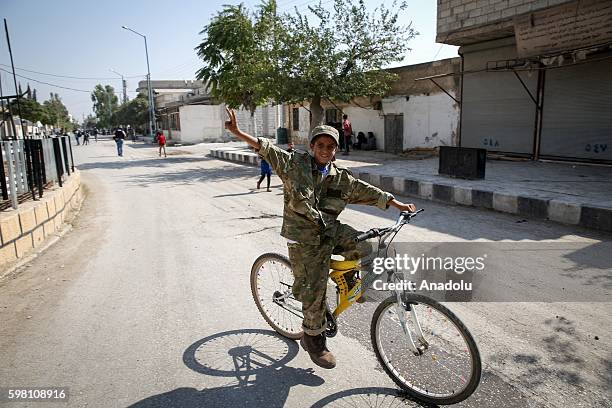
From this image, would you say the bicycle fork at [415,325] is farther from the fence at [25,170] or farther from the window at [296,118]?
the window at [296,118]

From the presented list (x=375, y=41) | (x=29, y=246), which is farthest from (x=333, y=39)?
(x=29, y=246)

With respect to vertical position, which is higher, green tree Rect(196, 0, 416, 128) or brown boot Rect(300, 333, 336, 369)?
green tree Rect(196, 0, 416, 128)

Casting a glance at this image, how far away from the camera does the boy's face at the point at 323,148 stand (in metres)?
2.68

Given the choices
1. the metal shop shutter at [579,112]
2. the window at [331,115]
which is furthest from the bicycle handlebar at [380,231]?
the window at [331,115]

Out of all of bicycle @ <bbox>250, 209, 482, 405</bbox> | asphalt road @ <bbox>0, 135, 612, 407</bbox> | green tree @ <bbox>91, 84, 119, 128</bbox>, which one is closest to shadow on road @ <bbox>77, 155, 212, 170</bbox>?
asphalt road @ <bbox>0, 135, 612, 407</bbox>

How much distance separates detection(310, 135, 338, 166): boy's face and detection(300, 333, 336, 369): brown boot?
1.16 meters

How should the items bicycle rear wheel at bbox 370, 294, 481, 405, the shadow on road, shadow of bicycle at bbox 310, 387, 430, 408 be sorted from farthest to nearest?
the shadow on road → shadow of bicycle at bbox 310, 387, 430, 408 → bicycle rear wheel at bbox 370, 294, 481, 405

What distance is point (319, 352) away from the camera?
109 inches

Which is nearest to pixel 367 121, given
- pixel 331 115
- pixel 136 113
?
pixel 331 115

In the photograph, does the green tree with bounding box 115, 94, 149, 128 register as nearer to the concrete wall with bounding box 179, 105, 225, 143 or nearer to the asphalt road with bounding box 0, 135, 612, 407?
the concrete wall with bounding box 179, 105, 225, 143

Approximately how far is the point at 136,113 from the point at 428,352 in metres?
68.6

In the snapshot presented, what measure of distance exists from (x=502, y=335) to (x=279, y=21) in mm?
16188

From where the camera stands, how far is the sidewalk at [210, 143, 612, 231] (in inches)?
264

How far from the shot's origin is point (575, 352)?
2949mm
